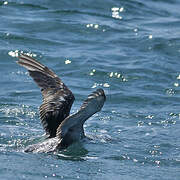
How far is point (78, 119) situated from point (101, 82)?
4.87 meters

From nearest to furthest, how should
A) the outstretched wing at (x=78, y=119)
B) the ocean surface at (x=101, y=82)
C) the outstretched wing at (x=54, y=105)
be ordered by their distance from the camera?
the outstretched wing at (x=78, y=119), the ocean surface at (x=101, y=82), the outstretched wing at (x=54, y=105)

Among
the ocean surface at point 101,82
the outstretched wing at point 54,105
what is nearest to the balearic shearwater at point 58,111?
the outstretched wing at point 54,105

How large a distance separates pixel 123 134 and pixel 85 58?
14.9 feet

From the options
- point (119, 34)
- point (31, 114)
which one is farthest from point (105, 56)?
point (31, 114)

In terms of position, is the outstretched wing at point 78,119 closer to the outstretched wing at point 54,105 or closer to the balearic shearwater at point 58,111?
the balearic shearwater at point 58,111

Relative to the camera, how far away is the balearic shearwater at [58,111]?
31.3 feet

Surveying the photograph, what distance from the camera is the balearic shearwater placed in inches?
376

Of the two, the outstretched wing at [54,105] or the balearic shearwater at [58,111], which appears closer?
the balearic shearwater at [58,111]

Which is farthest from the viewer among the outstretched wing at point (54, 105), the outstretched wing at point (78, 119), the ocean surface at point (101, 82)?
the outstretched wing at point (54, 105)

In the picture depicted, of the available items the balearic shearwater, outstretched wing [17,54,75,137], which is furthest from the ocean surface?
outstretched wing [17,54,75,137]

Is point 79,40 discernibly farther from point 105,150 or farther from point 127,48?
point 105,150

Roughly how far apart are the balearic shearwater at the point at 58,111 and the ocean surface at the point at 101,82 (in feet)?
0.65

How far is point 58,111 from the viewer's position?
416 inches

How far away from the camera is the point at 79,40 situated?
1720cm
